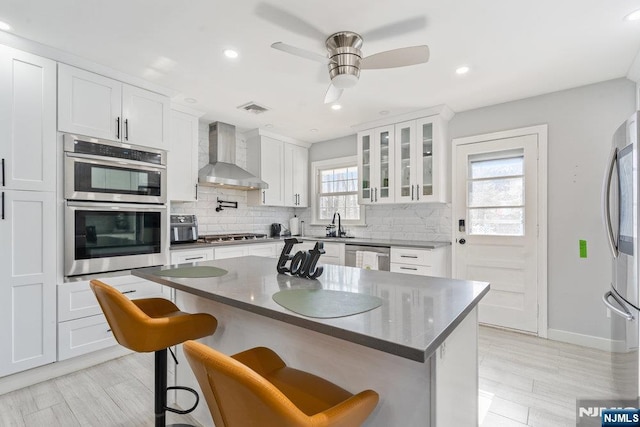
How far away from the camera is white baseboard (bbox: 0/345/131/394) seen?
2.28 meters

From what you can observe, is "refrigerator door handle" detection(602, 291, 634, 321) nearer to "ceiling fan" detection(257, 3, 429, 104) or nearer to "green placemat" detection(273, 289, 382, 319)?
"green placemat" detection(273, 289, 382, 319)

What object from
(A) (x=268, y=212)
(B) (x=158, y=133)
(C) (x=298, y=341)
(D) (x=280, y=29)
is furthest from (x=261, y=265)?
(A) (x=268, y=212)

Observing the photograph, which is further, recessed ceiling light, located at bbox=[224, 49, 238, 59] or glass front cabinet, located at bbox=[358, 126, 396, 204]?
glass front cabinet, located at bbox=[358, 126, 396, 204]

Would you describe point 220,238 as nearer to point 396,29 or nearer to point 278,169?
point 278,169

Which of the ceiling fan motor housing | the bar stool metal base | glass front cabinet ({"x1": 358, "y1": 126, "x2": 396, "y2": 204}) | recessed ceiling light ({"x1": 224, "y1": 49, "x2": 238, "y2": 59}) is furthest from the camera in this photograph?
glass front cabinet ({"x1": 358, "y1": 126, "x2": 396, "y2": 204})

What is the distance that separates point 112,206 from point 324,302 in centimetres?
244

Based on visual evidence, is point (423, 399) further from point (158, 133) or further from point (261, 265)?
point (158, 133)

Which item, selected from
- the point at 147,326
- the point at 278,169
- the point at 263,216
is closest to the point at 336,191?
the point at 278,169

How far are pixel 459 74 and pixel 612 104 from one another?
1.49 metres

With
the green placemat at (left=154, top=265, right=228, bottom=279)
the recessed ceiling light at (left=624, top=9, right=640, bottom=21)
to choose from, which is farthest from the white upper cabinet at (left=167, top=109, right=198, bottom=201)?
the recessed ceiling light at (left=624, top=9, right=640, bottom=21)

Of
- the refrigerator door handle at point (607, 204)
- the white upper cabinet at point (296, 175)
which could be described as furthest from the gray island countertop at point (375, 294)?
the white upper cabinet at point (296, 175)

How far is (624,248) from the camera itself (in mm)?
1631

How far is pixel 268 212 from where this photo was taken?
5.10 meters

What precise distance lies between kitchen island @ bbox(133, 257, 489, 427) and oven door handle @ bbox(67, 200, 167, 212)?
1.26 metres
